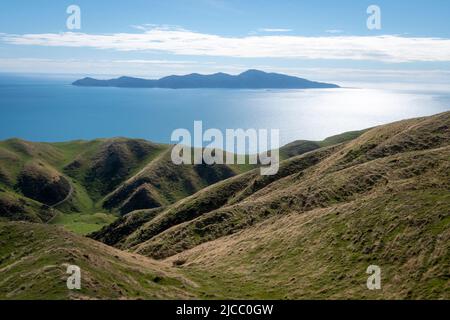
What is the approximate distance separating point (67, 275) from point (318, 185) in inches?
1712

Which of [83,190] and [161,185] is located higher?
[161,185]

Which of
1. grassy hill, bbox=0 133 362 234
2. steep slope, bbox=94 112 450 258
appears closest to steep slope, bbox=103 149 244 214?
grassy hill, bbox=0 133 362 234

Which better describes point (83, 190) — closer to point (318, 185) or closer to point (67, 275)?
point (318, 185)

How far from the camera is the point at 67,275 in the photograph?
3098 cm

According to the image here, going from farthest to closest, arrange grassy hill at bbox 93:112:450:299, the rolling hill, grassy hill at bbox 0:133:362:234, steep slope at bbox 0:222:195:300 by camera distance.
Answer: grassy hill at bbox 0:133:362:234 → grassy hill at bbox 93:112:450:299 → the rolling hill → steep slope at bbox 0:222:195:300

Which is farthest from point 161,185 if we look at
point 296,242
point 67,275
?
point 67,275

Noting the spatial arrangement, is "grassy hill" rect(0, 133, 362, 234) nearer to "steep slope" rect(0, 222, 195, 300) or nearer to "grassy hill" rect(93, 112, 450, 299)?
"grassy hill" rect(93, 112, 450, 299)

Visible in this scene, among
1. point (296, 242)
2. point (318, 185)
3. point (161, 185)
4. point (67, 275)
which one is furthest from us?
point (161, 185)

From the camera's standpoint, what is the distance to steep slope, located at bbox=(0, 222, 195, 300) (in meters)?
29.5

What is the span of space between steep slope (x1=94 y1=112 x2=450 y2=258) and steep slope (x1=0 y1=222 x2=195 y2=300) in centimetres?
2181

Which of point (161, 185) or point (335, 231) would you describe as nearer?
point (335, 231)

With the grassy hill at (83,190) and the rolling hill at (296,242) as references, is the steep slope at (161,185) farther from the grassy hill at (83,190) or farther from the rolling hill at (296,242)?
the rolling hill at (296,242)
